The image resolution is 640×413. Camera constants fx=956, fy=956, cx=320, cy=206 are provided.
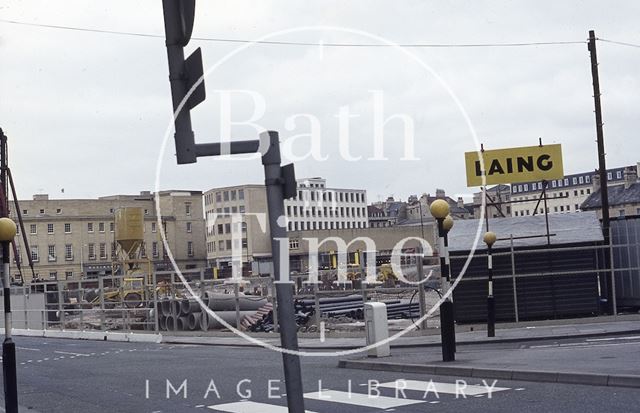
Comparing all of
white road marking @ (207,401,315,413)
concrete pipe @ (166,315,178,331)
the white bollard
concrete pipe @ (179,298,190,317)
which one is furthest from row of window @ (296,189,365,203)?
white road marking @ (207,401,315,413)

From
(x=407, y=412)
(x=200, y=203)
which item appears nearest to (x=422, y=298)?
(x=407, y=412)

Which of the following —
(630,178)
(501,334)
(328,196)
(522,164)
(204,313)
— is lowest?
(501,334)

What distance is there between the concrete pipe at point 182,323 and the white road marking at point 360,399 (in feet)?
66.9

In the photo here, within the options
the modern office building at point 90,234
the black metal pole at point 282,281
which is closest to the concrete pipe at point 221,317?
the black metal pole at point 282,281

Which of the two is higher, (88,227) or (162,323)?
(88,227)

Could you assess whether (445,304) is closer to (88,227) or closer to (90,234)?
(88,227)

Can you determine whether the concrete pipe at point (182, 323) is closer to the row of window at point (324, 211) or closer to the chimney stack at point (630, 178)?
the row of window at point (324, 211)

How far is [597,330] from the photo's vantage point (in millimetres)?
22859

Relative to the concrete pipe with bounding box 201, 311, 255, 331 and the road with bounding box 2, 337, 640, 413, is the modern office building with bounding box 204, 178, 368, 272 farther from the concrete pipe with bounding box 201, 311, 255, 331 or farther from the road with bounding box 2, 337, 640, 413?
the road with bounding box 2, 337, 640, 413

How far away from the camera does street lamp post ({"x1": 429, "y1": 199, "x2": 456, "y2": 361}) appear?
16.2 metres

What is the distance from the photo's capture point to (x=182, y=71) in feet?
20.0

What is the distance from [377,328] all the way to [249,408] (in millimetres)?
6716

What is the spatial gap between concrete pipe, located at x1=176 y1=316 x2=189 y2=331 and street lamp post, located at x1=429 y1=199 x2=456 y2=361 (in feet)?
60.7

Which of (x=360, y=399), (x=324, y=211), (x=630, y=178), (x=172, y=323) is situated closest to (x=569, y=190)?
(x=630, y=178)
